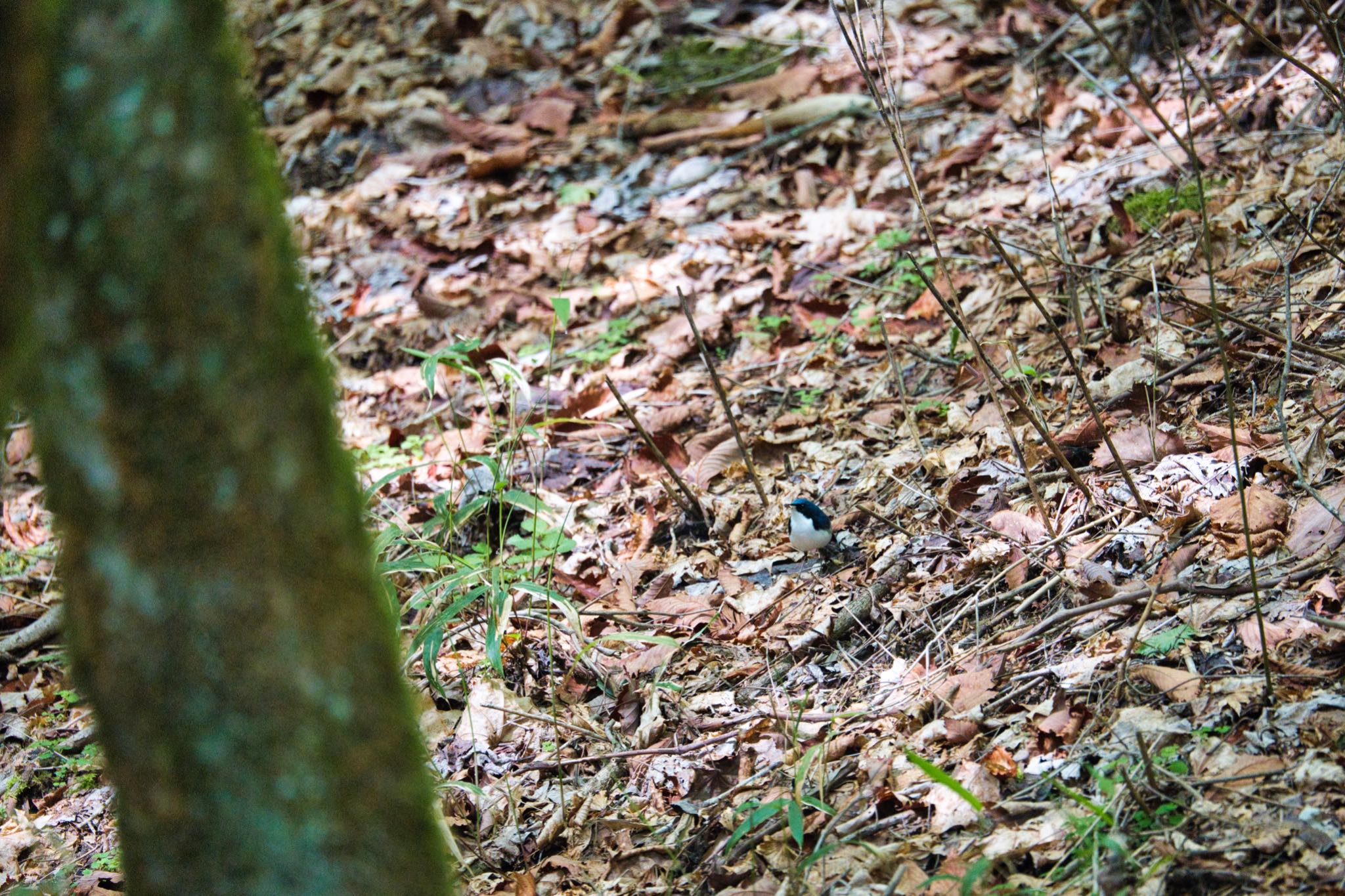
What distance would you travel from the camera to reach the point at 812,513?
9.53ft

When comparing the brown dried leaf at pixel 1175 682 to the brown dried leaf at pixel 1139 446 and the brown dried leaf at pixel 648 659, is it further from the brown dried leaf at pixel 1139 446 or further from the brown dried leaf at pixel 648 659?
the brown dried leaf at pixel 648 659

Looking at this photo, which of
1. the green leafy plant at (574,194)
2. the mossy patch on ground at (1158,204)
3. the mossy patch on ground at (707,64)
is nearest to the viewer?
the mossy patch on ground at (1158,204)

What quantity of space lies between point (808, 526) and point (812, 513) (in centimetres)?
4

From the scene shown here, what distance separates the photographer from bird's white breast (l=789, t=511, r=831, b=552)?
2916 millimetres

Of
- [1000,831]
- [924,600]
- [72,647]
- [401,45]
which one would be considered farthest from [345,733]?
[401,45]

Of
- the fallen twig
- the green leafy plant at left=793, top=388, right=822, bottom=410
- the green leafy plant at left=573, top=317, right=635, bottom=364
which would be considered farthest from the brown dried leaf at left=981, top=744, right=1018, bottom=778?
the fallen twig

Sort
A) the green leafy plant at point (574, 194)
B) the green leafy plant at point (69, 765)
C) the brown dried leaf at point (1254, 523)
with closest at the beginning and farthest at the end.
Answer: the brown dried leaf at point (1254, 523) < the green leafy plant at point (69, 765) < the green leafy plant at point (574, 194)

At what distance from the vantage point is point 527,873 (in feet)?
6.95

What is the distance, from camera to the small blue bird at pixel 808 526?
2908 millimetres

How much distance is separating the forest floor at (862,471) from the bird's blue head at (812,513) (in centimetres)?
13

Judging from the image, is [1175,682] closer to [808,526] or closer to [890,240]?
[808,526]

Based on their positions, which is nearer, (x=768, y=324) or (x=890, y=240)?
(x=768, y=324)

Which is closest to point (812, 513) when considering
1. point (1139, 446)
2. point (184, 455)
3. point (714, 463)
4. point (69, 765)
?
point (714, 463)

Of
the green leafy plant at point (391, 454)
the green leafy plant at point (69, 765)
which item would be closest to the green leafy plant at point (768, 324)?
the green leafy plant at point (391, 454)
